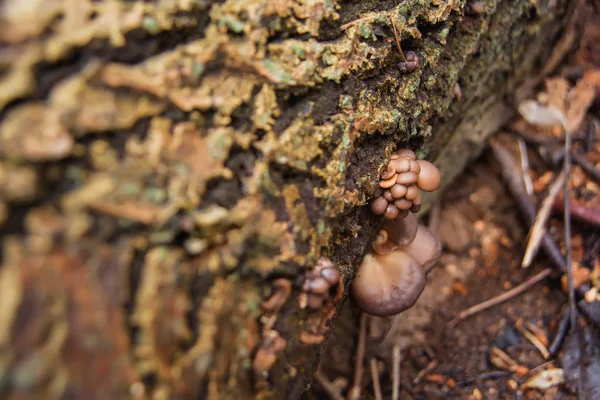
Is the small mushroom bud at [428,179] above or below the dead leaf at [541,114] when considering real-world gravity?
above

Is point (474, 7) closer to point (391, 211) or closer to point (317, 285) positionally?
point (391, 211)

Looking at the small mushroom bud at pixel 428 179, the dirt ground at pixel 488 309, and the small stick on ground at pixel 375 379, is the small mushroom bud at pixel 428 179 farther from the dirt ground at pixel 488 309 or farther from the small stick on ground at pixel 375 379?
the small stick on ground at pixel 375 379

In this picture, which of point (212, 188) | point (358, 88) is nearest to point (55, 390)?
point (212, 188)

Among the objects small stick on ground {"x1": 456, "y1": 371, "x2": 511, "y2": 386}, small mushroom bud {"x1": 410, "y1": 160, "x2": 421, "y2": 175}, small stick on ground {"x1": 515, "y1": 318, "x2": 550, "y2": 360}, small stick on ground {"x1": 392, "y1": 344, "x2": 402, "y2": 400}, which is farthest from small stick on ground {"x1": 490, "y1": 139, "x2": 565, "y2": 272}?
small mushroom bud {"x1": 410, "y1": 160, "x2": 421, "y2": 175}

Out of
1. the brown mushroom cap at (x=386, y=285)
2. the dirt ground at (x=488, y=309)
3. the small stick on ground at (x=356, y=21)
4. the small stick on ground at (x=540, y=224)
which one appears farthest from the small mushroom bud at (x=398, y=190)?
the small stick on ground at (x=540, y=224)

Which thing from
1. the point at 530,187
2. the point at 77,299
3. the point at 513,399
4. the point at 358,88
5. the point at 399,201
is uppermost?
the point at 358,88

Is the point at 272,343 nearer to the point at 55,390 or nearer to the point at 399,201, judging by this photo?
the point at 55,390
